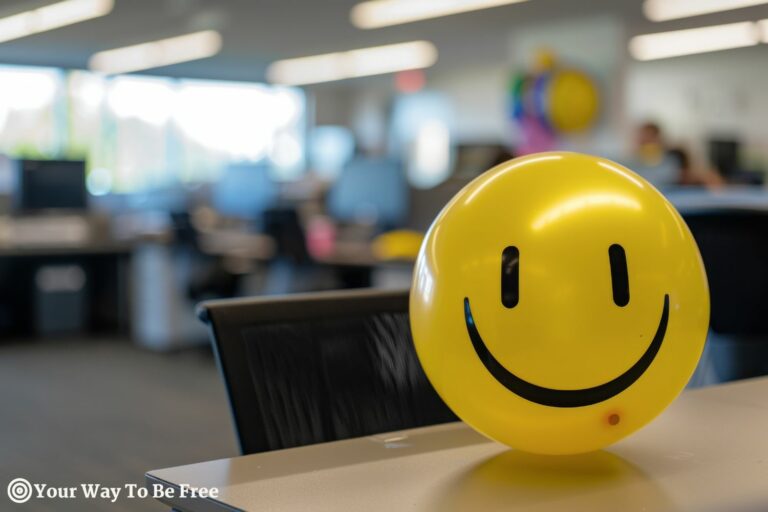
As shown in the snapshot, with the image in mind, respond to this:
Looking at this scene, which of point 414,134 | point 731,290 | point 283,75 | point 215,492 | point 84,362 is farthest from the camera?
point 414,134

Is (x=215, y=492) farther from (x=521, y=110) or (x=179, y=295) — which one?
(x=521, y=110)

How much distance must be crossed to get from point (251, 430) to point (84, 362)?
4902mm

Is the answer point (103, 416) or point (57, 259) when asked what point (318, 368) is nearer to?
point (103, 416)

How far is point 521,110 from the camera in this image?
8.91 m

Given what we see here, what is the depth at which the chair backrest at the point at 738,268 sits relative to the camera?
7.23 ft

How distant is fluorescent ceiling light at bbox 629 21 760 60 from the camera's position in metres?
10.3

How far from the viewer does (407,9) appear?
883cm

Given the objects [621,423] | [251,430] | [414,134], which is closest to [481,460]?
[621,423]

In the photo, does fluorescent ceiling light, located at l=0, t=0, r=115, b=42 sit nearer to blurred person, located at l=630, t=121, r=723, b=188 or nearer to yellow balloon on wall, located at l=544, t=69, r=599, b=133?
yellow balloon on wall, located at l=544, t=69, r=599, b=133

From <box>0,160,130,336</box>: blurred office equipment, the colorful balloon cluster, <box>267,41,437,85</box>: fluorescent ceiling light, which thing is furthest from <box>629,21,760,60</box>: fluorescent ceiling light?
<box>0,160,130,336</box>: blurred office equipment

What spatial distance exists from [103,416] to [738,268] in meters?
3.12

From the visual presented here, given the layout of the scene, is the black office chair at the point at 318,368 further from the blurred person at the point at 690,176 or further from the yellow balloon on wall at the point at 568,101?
the yellow balloon on wall at the point at 568,101

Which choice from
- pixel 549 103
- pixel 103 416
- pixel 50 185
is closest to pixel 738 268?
pixel 103 416

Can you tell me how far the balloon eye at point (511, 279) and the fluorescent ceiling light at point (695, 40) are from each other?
9.39 meters
